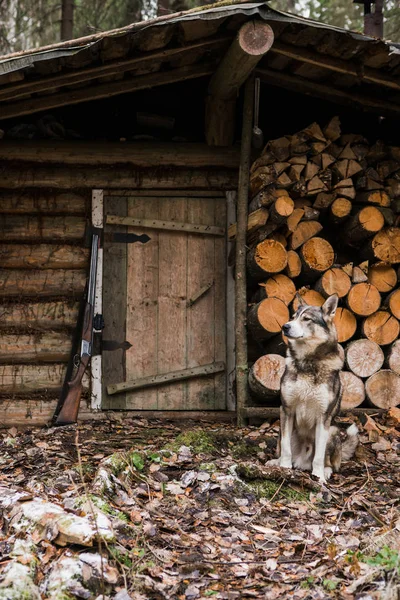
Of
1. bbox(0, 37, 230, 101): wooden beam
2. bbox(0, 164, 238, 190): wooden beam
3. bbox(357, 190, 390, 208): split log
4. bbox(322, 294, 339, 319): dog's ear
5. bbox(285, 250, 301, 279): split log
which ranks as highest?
bbox(0, 37, 230, 101): wooden beam

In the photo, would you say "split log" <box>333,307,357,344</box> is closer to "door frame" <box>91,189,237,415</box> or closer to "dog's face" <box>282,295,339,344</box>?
"door frame" <box>91,189,237,415</box>

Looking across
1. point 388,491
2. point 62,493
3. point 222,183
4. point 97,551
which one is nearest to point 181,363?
point 222,183

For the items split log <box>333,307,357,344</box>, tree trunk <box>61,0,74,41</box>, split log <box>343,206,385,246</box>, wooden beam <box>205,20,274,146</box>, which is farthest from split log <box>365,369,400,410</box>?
tree trunk <box>61,0,74,41</box>

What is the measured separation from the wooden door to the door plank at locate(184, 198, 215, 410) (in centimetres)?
1

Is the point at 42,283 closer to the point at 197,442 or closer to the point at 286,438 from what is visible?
the point at 197,442

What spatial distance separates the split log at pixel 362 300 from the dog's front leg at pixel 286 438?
193 centimetres

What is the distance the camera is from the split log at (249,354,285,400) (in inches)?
277

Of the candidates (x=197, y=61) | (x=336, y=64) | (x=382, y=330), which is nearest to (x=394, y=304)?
(x=382, y=330)

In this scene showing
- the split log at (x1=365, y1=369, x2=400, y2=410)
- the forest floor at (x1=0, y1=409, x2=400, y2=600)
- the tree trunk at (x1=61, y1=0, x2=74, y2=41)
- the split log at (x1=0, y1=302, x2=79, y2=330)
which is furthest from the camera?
the tree trunk at (x1=61, y1=0, x2=74, y2=41)

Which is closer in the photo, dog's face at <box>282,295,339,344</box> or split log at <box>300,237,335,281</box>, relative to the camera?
dog's face at <box>282,295,339,344</box>

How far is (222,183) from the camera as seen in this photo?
804 cm

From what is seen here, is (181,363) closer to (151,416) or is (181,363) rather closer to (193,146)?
(151,416)

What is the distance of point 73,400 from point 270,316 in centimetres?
223

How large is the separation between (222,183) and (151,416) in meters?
2.84
